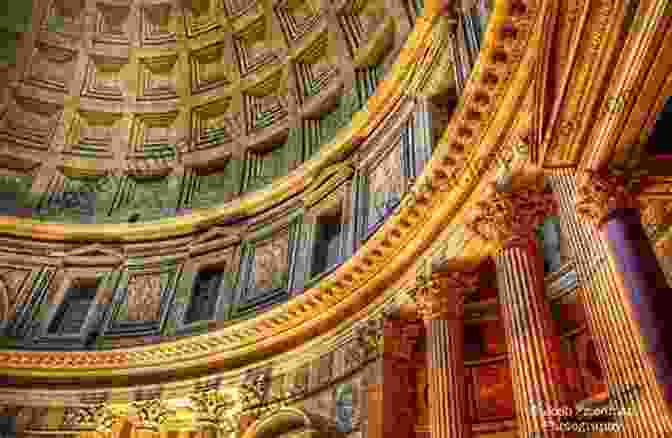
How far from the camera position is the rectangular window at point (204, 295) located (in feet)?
52.5

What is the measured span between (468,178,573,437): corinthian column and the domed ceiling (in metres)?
10.1

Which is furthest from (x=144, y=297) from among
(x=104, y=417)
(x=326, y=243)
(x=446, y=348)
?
(x=446, y=348)

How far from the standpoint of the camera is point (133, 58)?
2198cm

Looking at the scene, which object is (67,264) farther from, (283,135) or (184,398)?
(283,135)

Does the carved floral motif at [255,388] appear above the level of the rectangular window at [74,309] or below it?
below

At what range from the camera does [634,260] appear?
5.46 m

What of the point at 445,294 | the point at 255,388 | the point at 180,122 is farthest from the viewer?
the point at 180,122

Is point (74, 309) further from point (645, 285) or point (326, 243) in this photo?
point (645, 285)

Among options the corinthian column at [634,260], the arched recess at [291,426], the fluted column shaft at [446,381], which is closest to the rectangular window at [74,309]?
the arched recess at [291,426]

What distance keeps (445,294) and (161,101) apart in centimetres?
1629

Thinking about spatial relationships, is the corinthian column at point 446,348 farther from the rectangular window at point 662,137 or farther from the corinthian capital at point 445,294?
the rectangular window at point 662,137

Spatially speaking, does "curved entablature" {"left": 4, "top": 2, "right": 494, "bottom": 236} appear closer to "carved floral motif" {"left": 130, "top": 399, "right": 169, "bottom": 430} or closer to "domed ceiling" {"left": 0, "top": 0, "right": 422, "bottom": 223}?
"domed ceiling" {"left": 0, "top": 0, "right": 422, "bottom": 223}

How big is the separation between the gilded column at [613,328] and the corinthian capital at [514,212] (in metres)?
1.28

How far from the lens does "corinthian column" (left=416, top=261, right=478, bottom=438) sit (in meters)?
8.10
